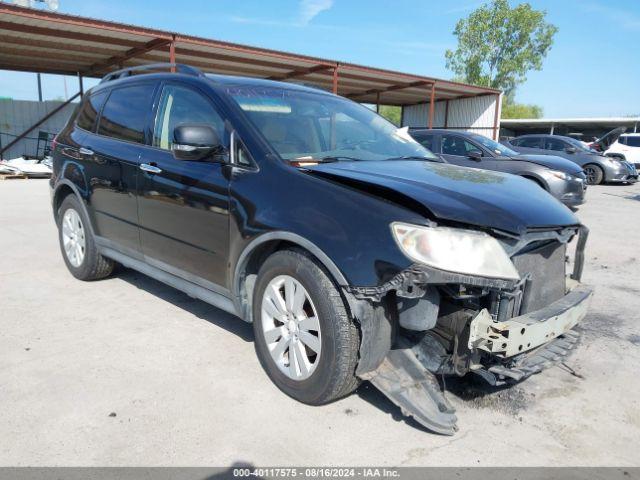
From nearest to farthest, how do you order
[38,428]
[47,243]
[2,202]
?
[38,428] < [47,243] < [2,202]

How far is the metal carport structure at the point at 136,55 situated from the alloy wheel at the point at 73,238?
803cm

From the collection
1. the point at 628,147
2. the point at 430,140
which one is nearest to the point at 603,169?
the point at 628,147

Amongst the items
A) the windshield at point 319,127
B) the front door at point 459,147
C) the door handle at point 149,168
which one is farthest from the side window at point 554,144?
the door handle at point 149,168

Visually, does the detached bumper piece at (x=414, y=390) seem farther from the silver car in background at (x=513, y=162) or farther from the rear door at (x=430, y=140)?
the rear door at (x=430, y=140)

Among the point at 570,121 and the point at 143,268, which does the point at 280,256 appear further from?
the point at 570,121

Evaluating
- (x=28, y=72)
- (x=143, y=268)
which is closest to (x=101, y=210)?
(x=143, y=268)

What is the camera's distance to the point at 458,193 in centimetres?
256

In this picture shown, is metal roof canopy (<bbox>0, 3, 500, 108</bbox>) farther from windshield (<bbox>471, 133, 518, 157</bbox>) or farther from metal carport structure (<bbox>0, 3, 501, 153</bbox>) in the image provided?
windshield (<bbox>471, 133, 518, 157</bbox>)

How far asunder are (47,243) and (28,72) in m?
17.1

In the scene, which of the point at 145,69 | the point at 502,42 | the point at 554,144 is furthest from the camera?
the point at 502,42

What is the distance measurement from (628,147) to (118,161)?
76.5 feet

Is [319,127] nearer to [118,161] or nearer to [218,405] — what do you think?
[118,161]

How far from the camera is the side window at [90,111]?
450cm

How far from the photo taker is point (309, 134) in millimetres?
3314
